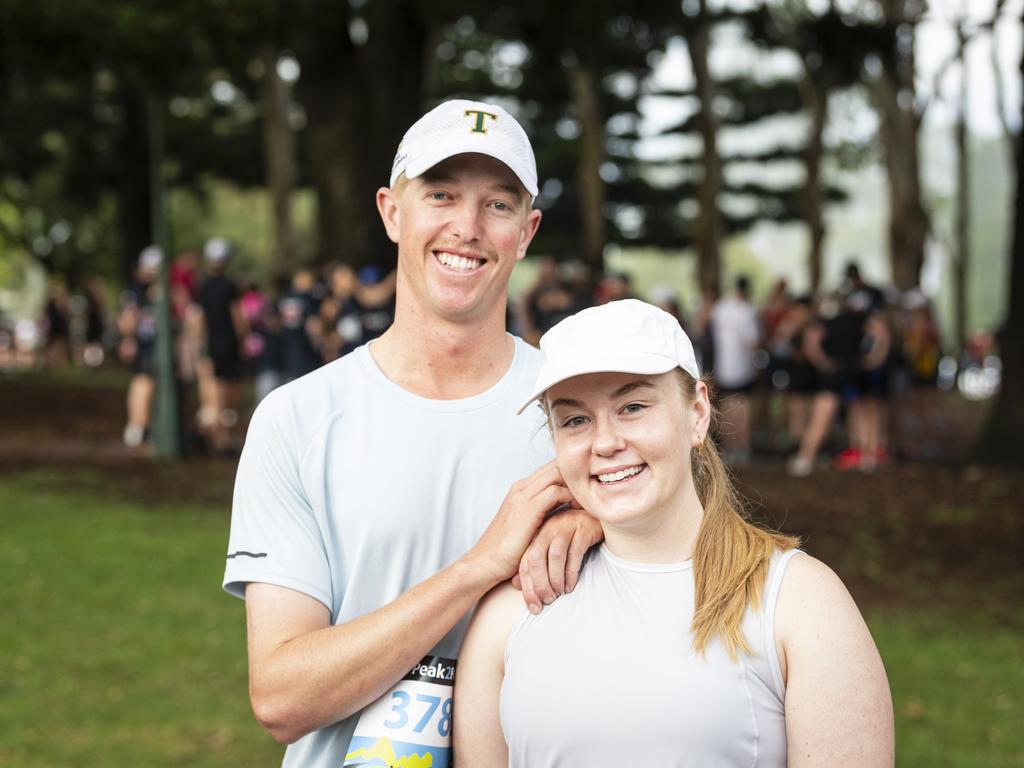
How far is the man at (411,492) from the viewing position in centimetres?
284

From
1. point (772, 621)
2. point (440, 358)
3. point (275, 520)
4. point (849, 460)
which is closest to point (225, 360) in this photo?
point (849, 460)

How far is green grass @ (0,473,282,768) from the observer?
7031 millimetres

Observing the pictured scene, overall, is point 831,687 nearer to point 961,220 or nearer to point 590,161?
point 590,161

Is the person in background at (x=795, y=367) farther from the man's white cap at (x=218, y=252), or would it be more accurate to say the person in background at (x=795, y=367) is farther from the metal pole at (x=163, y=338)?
the metal pole at (x=163, y=338)

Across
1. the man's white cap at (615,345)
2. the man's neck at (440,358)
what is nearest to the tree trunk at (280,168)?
the man's neck at (440,358)

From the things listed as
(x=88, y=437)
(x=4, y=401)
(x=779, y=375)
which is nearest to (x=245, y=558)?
(x=779, y=375)

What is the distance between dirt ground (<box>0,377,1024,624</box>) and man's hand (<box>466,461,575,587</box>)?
206 inches

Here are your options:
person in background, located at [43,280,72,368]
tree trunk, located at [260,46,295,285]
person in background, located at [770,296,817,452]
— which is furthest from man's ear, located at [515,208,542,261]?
person in background, located at [43,280,72,368]

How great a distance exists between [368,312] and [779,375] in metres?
6.53

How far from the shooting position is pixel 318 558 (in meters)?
3.02

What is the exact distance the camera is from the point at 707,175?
104 ft

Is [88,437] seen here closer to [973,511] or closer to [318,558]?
[973,511]

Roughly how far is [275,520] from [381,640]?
37 centimetres

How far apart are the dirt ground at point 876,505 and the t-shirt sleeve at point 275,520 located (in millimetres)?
5260
